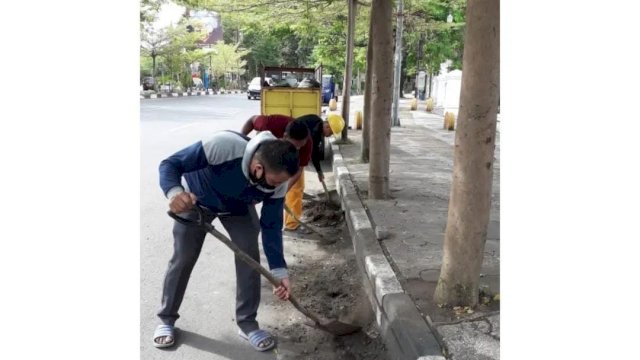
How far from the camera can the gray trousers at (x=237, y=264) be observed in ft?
9.90

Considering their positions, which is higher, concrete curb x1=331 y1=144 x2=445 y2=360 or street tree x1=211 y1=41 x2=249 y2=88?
street tree x1=211 y1=41 x2=249 y2=88

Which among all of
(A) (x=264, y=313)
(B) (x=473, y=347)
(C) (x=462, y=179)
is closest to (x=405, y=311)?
(B) (x=473, y=347)

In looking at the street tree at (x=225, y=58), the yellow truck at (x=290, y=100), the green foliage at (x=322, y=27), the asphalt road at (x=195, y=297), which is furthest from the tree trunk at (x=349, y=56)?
the street tree at (x=225, y=58)

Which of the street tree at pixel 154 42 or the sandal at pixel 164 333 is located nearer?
the sandal at pixel 164 333

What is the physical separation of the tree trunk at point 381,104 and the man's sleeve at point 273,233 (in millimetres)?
2771

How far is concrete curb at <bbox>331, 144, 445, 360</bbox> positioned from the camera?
8.72 ft

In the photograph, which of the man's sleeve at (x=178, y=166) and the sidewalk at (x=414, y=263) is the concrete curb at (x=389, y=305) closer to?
the sidewalk at (x=414, y=263)

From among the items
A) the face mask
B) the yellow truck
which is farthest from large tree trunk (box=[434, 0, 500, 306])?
the yellow truck

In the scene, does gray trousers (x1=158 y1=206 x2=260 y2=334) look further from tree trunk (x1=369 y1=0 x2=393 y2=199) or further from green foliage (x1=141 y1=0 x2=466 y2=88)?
green foliage (x1=141 y1=0 x2=466 y2=88)

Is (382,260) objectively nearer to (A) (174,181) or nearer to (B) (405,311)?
(B) (405,311)

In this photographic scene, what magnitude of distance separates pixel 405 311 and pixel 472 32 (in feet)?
5.37

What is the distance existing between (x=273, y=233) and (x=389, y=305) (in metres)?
0.85

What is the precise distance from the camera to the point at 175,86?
116ft

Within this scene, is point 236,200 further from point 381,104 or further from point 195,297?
point 381,104
